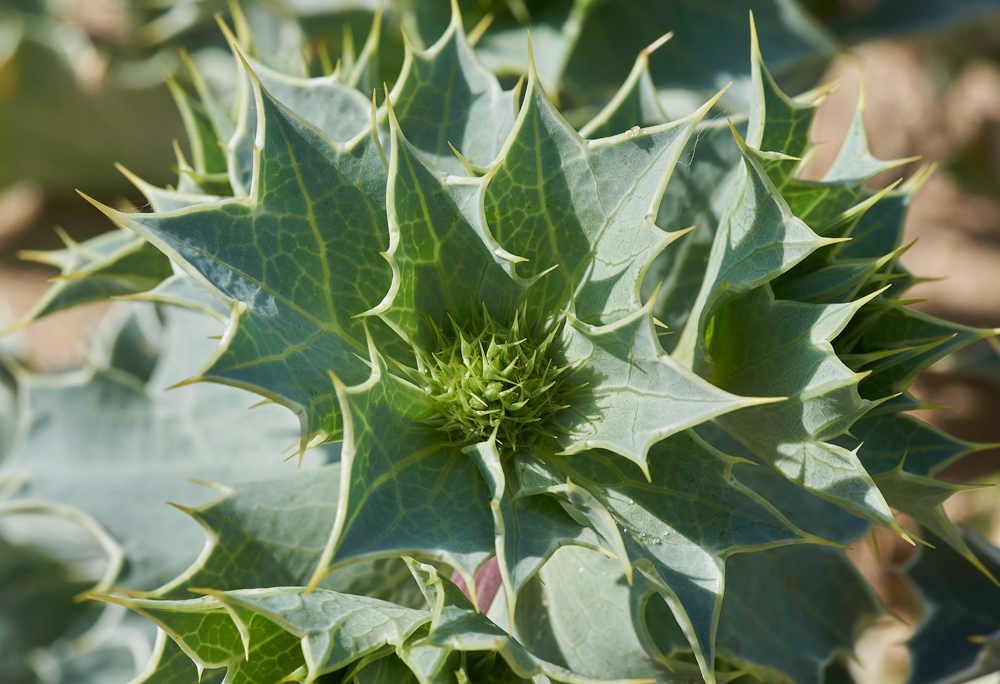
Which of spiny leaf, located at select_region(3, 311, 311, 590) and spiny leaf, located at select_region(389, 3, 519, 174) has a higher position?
spiny leaf, located at select_region(389, 3, 519, 174)

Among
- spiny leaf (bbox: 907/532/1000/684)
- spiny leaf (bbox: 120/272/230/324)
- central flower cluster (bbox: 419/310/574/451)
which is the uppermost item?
spiny leaf (bbox: 120/272/230/324)

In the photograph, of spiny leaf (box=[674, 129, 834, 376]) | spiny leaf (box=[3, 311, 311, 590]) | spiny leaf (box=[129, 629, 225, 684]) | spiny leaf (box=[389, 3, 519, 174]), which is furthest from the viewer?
spiny leaf (box=[3, 311, 311, 590])

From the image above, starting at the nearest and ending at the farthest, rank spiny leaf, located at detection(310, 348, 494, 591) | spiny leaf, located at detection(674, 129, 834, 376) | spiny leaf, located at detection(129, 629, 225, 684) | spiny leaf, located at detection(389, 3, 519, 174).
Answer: spiny leaf, located at detection(310, 348, 494, 591) → spiny leaf, located at detection(674, 129, 834, 376) → spiny leaf, located at detection(129, 629, 225, 684) → spiny leaf, located at detection(389, 3, 519, 174)

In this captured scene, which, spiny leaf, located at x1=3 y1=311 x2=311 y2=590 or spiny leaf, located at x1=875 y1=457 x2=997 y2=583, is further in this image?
spiny leaf, located at x1=3 y1=311 x2=311 y2=590

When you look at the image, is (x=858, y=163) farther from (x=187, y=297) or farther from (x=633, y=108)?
(x=187, y=297)

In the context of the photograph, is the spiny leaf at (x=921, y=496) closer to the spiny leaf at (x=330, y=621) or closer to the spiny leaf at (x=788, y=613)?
the spiny leaf at (x=788, y=613)

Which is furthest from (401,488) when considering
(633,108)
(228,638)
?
(633,108)


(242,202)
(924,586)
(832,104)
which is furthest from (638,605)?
(832,104)

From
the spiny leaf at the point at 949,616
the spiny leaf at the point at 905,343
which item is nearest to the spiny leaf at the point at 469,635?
the spiny leaf at the point at 905,343

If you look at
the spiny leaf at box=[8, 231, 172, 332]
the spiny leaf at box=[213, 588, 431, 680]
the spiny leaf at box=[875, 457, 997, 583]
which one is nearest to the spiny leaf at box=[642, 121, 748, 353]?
the spiny leaf at box=[875, 457, 997, 583]

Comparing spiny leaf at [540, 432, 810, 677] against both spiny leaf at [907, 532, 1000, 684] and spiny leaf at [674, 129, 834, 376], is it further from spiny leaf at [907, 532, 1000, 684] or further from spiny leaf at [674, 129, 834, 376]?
spiny leaf at [907, 532, 1000, 684]
